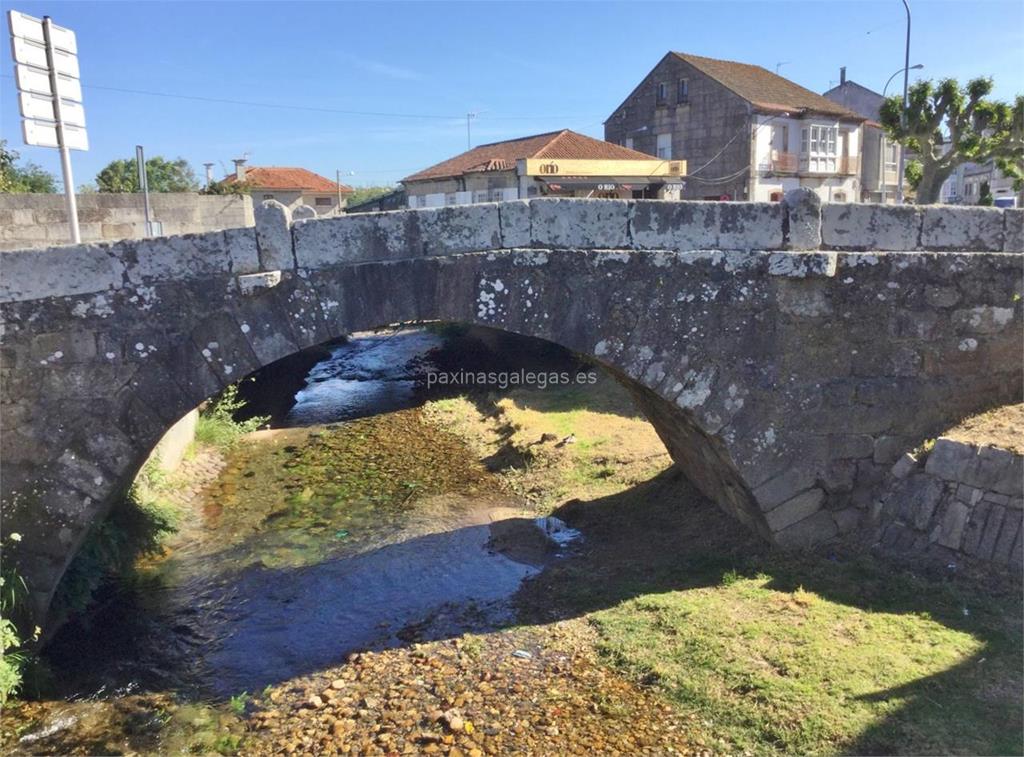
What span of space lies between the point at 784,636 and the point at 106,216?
30.9 feet

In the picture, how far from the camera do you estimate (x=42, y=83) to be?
18.4 feet

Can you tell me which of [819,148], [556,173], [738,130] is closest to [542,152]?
[556,173]

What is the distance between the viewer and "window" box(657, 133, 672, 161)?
96.4 ft

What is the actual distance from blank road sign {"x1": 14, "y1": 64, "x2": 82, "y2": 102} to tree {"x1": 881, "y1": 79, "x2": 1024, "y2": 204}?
54.3 ft

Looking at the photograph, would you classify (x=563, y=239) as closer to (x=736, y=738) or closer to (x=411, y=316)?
(x=411, y=316)

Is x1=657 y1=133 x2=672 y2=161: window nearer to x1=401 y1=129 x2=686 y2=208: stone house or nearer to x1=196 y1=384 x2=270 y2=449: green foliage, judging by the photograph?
x1=401 y1=129 x2=686 y2=208: stone house

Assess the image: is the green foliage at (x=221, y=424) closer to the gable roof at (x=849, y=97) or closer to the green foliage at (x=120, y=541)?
the green foliage at (x=120, y=541)

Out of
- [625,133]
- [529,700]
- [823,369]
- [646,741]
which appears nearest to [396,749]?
[529,700]

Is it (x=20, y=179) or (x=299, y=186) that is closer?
(x=20, y=179)

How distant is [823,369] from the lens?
5.32 meters

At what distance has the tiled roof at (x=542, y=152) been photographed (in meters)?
22.6

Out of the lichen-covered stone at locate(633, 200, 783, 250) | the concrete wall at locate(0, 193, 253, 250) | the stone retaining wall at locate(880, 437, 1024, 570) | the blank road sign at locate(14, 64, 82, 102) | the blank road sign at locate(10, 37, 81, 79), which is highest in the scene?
the blank road sign at locate(10, 37, 81, 79)

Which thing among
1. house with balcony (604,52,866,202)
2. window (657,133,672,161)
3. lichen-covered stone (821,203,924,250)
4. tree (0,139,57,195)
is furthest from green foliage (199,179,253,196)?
window (657,133,672,161)

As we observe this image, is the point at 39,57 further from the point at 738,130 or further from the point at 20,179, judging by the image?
the point at 738,130
